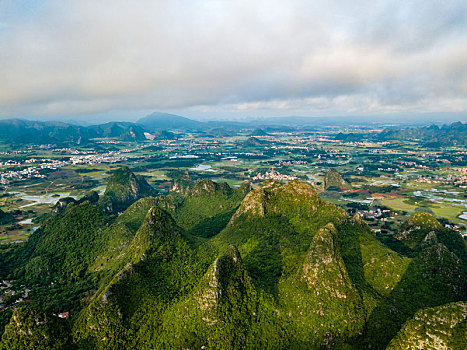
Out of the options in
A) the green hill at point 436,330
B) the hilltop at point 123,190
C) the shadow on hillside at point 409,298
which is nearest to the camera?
the green hill at point 436,330

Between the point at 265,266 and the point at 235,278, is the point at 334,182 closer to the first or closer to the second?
the point at 265,266

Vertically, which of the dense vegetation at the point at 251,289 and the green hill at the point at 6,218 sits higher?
the dense vegetation at the point at 251,289

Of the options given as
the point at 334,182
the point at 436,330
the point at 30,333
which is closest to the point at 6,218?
the point at 30,333

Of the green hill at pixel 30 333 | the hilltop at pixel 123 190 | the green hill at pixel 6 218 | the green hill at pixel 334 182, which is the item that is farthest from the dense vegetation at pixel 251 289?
the green hill at pixel 334 182

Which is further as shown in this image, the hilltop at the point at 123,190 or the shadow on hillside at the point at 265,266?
the hilltop at the point at 123,190

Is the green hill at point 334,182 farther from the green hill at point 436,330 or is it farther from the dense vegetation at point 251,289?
the green hill at point 436,330

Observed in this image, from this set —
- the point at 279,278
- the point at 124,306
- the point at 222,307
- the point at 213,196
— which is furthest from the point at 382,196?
the point at 124,306

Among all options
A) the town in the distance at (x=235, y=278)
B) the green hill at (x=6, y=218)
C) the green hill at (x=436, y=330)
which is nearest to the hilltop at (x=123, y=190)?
the town in the distance at (x=235, y=278)

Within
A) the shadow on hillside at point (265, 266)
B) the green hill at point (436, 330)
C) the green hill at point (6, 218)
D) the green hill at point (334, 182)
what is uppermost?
the green hill at point (436, 330)

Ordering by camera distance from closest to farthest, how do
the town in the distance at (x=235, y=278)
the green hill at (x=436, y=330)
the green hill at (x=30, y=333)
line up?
the green hill at (x=436, y=330) → the green hill at (x=30, y=333) → the town in the distance at (x=235, y=278)

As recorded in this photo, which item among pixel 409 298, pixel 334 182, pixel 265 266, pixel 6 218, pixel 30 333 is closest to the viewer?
pixel 30 333
